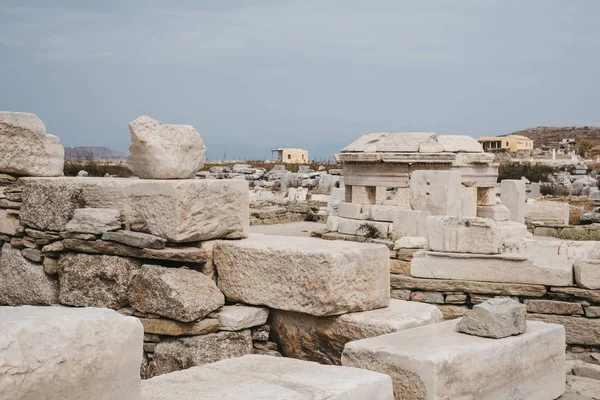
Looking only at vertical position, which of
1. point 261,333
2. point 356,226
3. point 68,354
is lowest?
point 356,226

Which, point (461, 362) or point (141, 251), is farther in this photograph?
point (141, 251)

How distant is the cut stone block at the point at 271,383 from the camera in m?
2.85

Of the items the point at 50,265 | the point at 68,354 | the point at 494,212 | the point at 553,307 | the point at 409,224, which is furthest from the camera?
the point at 494,212

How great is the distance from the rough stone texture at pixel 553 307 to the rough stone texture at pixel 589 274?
8.6 inches

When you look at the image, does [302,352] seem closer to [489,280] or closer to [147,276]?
[147,276]

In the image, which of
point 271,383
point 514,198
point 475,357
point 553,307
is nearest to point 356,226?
point 514,198

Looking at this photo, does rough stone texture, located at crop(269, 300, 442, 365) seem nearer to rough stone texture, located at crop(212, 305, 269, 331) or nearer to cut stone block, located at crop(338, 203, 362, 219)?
rough stone texture, located at crop(212, 305, 269, 331)

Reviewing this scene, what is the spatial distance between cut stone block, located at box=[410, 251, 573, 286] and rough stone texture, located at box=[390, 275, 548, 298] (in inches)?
2.0

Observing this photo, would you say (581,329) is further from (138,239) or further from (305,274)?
(138,239)

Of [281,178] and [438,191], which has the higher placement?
[438,191]

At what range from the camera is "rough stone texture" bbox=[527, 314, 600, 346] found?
21.5ft

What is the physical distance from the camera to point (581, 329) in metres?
6.60

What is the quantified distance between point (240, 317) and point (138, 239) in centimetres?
78

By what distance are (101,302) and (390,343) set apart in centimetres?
190
